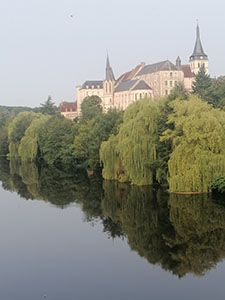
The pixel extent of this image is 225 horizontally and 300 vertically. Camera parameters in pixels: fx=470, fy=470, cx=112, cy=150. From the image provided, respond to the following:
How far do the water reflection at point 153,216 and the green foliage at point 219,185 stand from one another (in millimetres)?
1166

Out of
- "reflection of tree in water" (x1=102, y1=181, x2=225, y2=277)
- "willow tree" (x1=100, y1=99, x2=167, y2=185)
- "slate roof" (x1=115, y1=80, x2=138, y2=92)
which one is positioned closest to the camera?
"reflection of tree in water" (x1=102, y1=181, x2=225, y2=277)

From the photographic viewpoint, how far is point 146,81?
9562 cm

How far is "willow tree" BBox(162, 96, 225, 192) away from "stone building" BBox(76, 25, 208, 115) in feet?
184

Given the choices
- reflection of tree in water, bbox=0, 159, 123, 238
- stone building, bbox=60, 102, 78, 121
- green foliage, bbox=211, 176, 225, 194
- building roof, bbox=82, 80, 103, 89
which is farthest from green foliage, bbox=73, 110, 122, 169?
stone building, bbox=60, 102, 78, 121

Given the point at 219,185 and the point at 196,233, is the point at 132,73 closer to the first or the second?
the point at 219,185

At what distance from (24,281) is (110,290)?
11.0ft

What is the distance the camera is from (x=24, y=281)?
56.6ft

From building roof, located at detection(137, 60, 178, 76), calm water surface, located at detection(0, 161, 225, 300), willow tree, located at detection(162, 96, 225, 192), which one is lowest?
calm water surface, located at detection(0, 161, 225, 300)

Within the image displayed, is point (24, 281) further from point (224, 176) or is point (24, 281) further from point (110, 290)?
point (224, 176)

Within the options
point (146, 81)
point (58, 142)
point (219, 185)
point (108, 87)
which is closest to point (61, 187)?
point (219, 185)

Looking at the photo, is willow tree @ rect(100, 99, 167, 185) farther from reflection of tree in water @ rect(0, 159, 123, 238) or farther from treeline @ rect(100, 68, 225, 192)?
reflection of tree in water @ rect(0, 159, 123, 238)

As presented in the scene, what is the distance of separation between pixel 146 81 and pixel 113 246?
253 feet

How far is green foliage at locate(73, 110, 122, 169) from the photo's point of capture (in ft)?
143

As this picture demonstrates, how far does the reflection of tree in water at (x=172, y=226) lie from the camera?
18469mm
